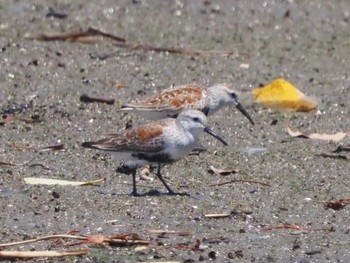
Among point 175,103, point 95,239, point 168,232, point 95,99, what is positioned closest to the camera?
point 95,239

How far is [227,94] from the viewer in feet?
38.2

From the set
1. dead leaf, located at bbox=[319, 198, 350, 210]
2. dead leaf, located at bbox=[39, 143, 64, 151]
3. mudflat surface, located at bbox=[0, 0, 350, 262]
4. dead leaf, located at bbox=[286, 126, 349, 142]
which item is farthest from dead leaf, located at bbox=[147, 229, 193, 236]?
dead leaf, located at bbox=[286, 126, 349, 142]

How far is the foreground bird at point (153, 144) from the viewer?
931 cm

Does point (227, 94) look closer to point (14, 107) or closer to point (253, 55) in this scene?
point (14, 107)

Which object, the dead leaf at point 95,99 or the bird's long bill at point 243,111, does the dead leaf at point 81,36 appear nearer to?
the dead leaf at point 95,99

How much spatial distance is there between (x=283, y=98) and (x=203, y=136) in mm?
1315

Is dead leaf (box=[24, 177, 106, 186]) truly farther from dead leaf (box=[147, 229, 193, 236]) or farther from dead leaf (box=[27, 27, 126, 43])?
dead leaf (box=[27, 27, 126, 43])

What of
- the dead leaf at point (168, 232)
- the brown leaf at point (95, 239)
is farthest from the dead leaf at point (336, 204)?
the brown leaf at point (95, 239)

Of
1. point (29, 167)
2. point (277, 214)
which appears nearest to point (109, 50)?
point (29, 167)

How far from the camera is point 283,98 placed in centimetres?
1223

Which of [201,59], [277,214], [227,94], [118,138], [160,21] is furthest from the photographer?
[160,21]

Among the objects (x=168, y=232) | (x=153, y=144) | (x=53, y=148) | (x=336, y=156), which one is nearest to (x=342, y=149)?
(x=336, y=156)

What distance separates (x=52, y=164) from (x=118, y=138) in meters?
0.87

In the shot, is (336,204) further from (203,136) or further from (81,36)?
(81,36)
